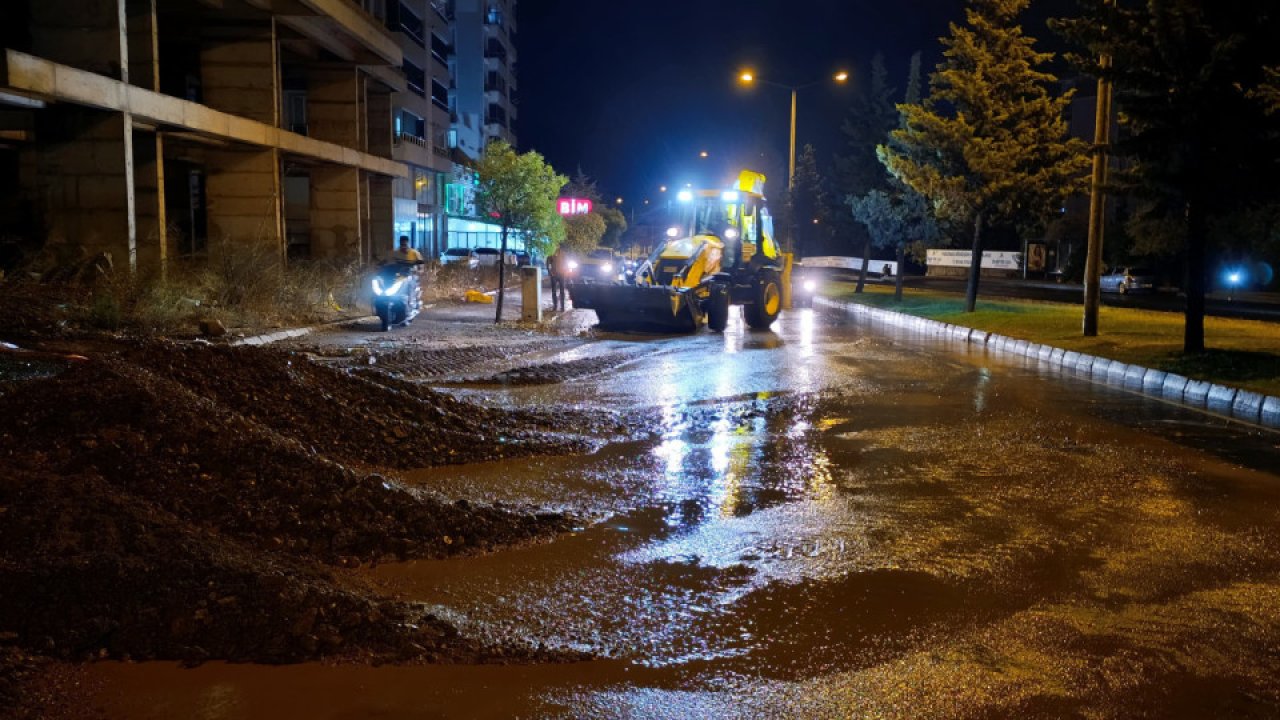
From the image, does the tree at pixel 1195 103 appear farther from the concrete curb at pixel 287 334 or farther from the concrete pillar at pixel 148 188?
the concrete pillar at pixel 148 188

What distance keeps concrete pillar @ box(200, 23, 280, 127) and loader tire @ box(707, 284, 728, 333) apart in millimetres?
13888

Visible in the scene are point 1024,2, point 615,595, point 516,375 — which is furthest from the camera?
point 1024,2

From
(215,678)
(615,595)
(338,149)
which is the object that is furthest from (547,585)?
(338,149)

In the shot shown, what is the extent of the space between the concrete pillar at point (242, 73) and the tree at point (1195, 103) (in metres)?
20.7

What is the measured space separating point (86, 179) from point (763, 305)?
1493cm

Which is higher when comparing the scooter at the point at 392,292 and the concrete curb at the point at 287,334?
the scooter at the point at 392,292

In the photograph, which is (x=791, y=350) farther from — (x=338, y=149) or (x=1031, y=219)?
(x=338, y=149)

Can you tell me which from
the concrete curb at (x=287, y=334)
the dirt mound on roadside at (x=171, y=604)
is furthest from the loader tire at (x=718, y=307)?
the dirt mound on roadside at (x=171, y=604)

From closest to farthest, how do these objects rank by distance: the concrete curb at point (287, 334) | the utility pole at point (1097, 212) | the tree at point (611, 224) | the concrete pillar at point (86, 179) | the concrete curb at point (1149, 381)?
1. the concrete curb at point (1149, 381)
2. the concrete curb at point (287, 334)
3. the utility pole at point (1097, 212)
4. the concrete pillar at point (86, 179)
5. the tree at point (611, 224)

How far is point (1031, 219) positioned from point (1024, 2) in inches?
226

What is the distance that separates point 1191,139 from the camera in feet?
54.1

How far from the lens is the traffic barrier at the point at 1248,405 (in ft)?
42.4

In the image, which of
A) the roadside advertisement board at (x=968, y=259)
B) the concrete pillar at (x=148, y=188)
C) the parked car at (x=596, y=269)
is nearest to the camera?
the concrete pillar at (x=148, y=188)

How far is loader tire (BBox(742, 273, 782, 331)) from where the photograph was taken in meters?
24.7
